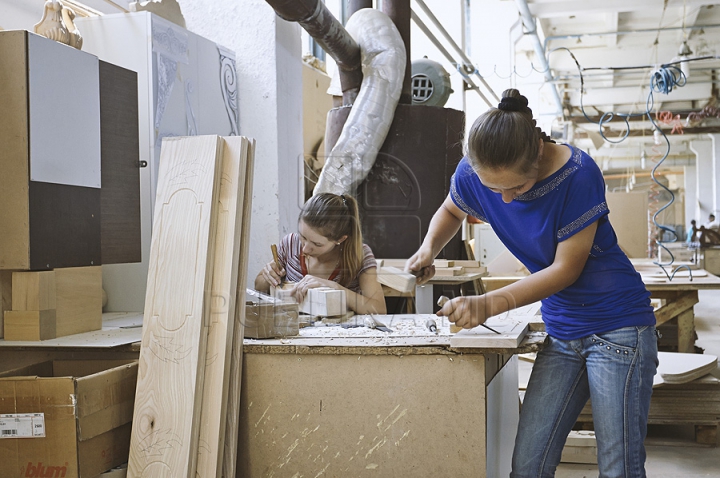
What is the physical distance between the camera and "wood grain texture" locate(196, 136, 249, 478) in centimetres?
178

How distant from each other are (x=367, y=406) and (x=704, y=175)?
59.6 ft

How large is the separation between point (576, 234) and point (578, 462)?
1639 mm

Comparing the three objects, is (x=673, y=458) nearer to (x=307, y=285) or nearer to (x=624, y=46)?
(x=307, y=285)

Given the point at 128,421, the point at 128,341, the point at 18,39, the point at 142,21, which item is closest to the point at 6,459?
the point at 128,421

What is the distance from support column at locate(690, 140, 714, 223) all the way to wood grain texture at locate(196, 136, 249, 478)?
58.5 ft

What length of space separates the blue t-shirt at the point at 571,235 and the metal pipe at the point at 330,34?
1.44 meters

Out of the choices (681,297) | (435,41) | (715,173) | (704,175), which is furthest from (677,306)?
(704,175)

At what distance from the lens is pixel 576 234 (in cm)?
165

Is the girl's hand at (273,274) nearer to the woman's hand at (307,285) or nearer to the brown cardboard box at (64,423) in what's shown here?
the woman's hand at (307,285)

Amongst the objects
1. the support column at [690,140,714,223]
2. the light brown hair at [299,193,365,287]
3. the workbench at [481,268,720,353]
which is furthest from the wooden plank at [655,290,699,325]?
the support column at [690,140,714,223]

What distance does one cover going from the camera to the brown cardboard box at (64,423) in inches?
64.9

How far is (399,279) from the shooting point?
6.81 feet

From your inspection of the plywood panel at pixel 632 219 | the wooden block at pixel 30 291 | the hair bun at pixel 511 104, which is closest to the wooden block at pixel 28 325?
the wooden block at pixel 30 291

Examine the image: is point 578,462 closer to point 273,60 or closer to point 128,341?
point 128,341
